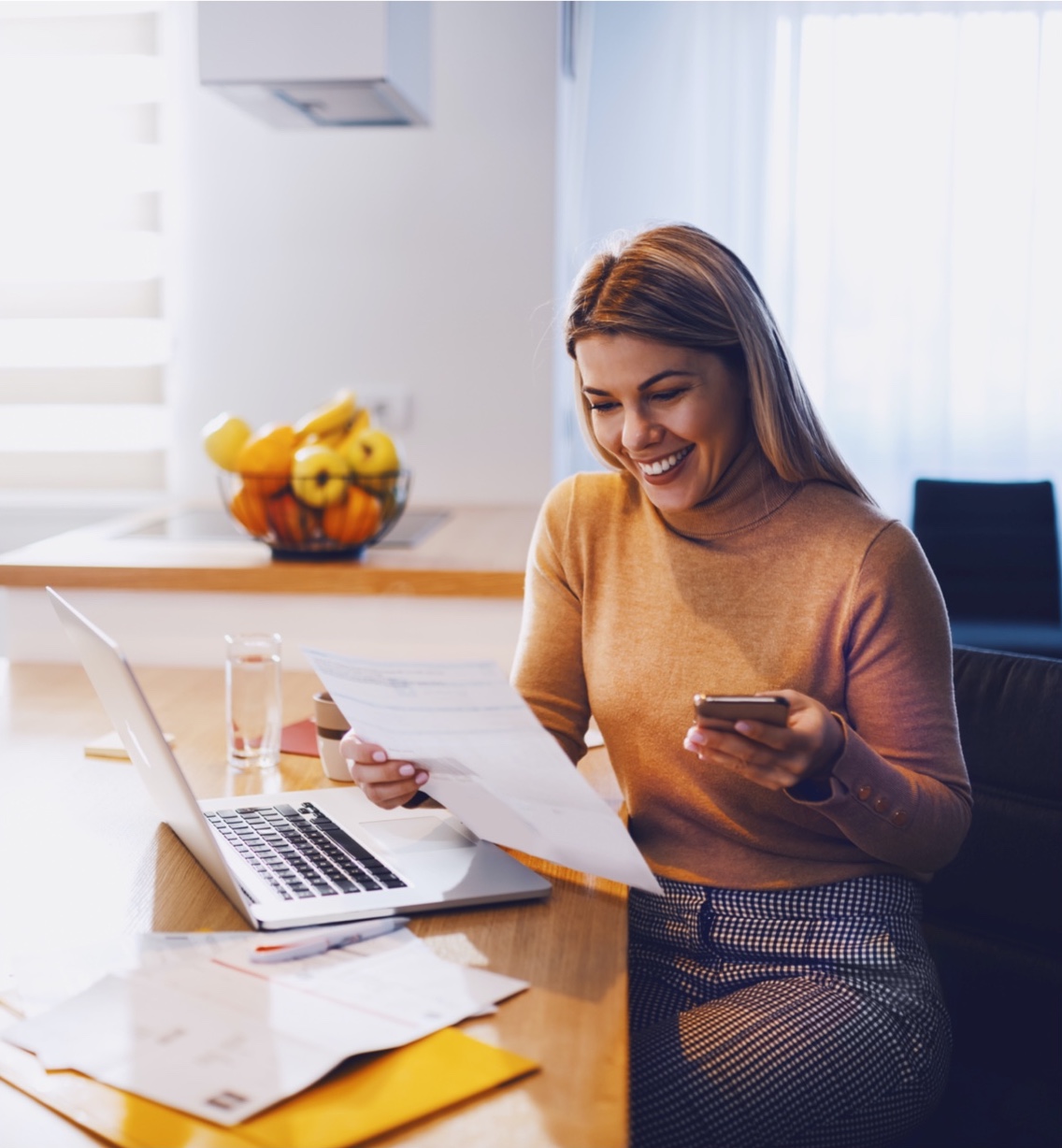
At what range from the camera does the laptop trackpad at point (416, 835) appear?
1.02 metres

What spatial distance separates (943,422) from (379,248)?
1.84 m

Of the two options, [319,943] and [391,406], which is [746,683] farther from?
[391,406]

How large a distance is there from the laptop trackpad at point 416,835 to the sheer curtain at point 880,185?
275 centimetres

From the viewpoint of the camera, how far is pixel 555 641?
127 cm

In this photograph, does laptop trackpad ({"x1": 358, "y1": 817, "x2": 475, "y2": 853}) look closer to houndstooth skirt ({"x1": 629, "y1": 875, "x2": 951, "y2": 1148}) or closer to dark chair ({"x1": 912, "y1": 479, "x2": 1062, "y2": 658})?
houndstooth skirt ({"x1": 629, "y1": 875, "x2": 951, "y2": 1148})

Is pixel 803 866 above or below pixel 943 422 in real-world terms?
below

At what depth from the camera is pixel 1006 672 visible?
4.10 ft

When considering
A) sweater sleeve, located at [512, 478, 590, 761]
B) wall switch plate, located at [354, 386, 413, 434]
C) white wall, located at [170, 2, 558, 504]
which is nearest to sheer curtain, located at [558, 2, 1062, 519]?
white wall, located at [170, 2, 558, 504]

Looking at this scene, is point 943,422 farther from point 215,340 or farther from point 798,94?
point 215,340

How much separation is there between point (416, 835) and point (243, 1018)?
327mm

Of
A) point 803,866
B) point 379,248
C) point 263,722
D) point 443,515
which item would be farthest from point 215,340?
point 803,866

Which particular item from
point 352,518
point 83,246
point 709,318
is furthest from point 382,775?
point 83,246

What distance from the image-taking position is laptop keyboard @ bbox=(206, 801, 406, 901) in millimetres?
932

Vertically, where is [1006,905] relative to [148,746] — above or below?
below
